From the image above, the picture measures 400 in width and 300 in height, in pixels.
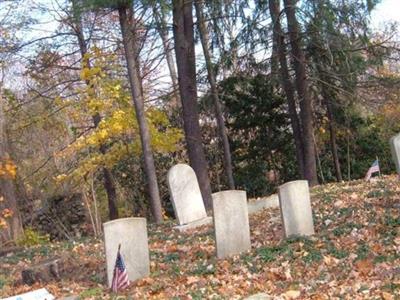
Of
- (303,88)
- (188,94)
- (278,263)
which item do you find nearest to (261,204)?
(188,94)

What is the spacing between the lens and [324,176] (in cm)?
2569

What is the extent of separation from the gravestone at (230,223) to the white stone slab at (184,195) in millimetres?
3006

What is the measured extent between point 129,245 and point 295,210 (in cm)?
269

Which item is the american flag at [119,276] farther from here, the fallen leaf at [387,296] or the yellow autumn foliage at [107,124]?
the yellow autumn foliage at [107,124]

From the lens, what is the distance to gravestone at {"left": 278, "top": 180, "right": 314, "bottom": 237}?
901cm

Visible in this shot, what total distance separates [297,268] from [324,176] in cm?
1882

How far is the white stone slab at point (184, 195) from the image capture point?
11.8 meters

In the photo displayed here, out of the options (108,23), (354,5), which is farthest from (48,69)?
(354,5)

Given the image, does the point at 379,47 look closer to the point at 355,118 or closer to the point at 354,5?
the point at 354,5

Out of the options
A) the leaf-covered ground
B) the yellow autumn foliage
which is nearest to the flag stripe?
the leaf-covered ground

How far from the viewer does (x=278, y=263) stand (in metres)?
7.69

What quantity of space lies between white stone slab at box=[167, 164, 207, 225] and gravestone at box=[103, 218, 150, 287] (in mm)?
3615

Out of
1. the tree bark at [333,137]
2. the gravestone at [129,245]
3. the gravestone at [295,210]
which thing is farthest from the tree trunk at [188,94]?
the tree bark at [333,137]

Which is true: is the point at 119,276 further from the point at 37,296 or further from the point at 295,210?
the point at 295,210
